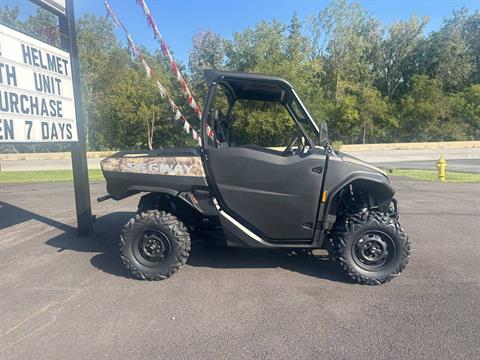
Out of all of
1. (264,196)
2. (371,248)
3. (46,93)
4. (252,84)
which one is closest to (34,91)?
(46,93)

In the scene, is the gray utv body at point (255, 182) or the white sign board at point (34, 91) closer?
the gray utv body at point (255, 182)

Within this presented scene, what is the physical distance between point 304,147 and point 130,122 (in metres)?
28.9

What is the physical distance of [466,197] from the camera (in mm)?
8328

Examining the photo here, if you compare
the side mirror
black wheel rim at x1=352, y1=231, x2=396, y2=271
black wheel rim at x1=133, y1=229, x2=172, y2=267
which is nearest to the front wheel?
black wheel rim at x1=352, y1=231, x2=396, y2=271

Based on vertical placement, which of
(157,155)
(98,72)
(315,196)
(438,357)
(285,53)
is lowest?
(438,357)

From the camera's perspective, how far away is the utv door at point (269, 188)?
3.55 m

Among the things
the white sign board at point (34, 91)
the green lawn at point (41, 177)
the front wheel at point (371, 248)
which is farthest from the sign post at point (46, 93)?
the green lawn at point (41, 177)

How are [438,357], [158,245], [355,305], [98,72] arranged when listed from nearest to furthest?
[438,357]
[355,305]
[158,245]
[98,72]

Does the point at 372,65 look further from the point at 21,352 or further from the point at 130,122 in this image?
the point at 21,352

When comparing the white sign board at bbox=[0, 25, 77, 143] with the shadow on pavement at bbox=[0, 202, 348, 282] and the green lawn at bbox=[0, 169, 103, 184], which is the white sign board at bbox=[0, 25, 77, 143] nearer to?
the shadow on pavement at bbox=[0, 202, 348, 282]

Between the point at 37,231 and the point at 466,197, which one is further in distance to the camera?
the point at 466,197

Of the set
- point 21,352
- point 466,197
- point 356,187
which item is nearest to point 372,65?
point 466,197

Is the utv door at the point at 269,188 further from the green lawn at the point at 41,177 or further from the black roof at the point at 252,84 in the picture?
the green lawn at the point at 41,177

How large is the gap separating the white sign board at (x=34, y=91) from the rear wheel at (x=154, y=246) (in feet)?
7.03
